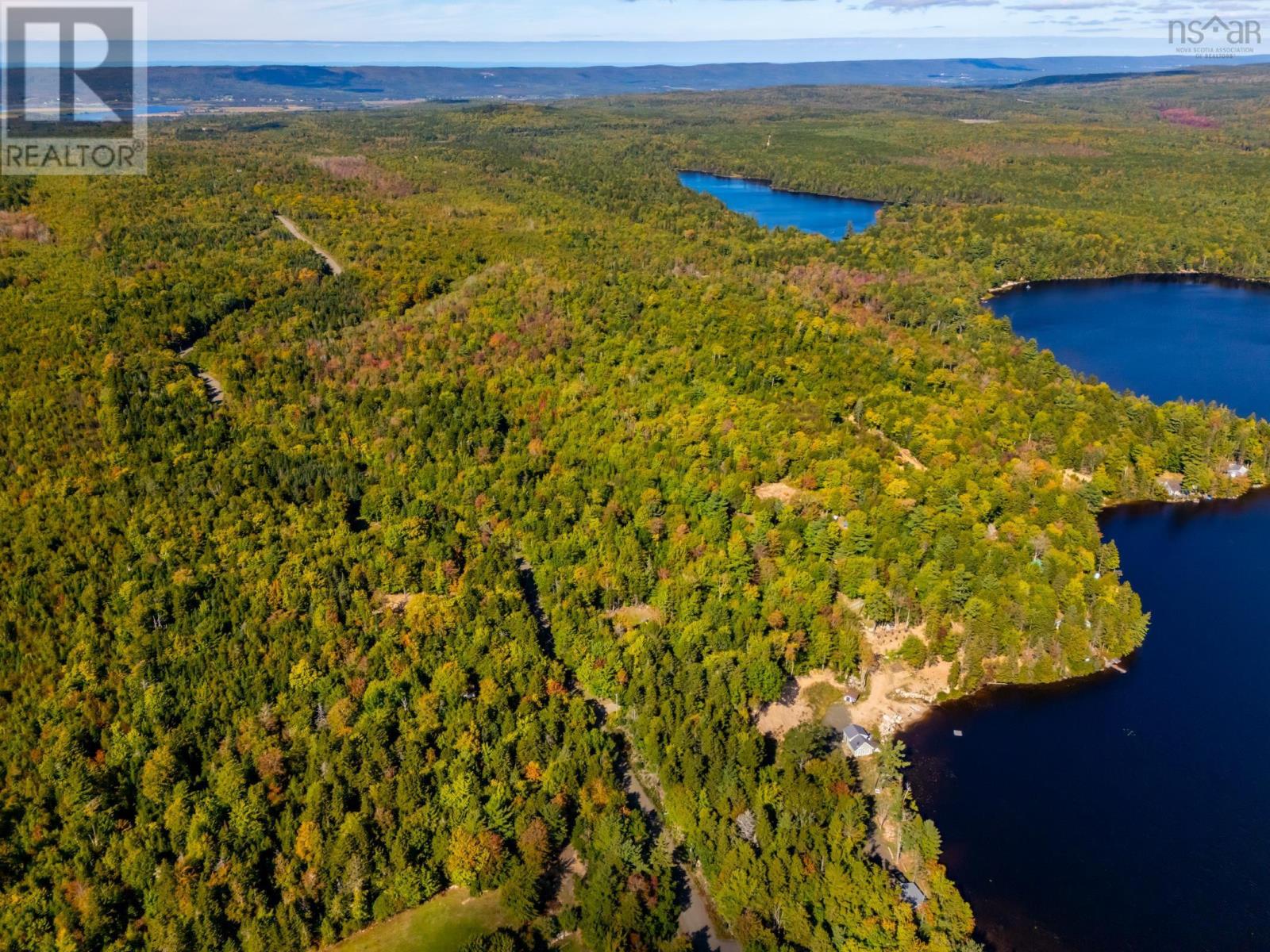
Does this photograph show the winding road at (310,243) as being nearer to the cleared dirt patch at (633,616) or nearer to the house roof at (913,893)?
the cleared dirt patch at (633,616)

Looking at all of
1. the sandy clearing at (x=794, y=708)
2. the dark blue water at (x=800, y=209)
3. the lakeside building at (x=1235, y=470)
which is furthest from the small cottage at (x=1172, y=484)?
the dark blue water at (x=800, y=209)

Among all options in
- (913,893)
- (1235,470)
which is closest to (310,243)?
(1235,470)

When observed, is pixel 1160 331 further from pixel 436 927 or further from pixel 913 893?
pixel 436 927

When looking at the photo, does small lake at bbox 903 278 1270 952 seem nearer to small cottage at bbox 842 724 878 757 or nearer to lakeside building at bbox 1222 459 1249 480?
small cottage at bbox 842 724 878 757

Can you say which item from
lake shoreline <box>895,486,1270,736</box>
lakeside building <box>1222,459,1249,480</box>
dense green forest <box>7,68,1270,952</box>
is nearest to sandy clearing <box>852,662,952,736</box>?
lake shoreline <box>895,486,1270,736</box>

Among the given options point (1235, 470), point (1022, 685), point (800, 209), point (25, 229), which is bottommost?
point (1022, 685)

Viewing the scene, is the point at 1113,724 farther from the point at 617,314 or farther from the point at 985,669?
the point at 617,314
